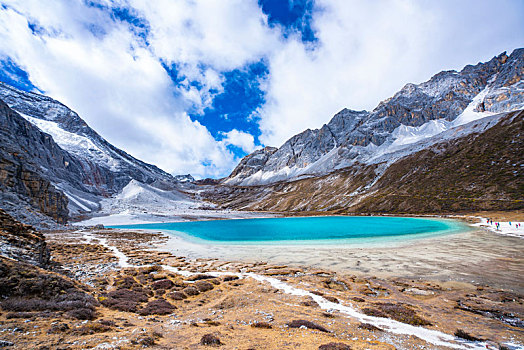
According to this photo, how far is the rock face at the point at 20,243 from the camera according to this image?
15236mm

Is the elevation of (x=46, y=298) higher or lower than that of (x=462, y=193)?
lower

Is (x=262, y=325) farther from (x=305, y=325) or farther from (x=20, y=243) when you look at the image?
(x=20, y=243)

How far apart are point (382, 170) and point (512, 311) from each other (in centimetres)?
18085

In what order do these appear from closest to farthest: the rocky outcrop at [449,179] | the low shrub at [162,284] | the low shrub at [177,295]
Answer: the low shrub at [177,295]
the low shrub at [162,284]
the rocky outcrop at [449,179]

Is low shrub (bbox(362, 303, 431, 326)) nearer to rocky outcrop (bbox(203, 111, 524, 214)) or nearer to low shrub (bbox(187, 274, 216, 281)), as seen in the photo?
low shrub (bbox(187, 274, 216, 281))

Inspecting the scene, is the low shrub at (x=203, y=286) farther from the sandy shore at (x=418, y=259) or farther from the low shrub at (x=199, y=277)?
the sandy shore at (x=418, y=259)

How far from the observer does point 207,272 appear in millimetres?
26172

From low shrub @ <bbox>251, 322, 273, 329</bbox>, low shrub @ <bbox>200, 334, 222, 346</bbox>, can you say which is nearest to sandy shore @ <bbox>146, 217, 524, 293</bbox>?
low shrub @ <bbox>251, 322, 273, 329</bbox>

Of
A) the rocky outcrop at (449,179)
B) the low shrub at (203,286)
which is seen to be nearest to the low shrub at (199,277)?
the low shrub at (203,286)

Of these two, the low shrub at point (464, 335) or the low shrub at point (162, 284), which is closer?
the low shrub at point (464, 335)

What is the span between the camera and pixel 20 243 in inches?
663

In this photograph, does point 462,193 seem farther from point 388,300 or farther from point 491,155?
point 388,300

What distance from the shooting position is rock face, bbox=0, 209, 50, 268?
50.0 feet

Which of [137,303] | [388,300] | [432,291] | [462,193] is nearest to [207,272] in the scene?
[137,303]
